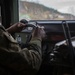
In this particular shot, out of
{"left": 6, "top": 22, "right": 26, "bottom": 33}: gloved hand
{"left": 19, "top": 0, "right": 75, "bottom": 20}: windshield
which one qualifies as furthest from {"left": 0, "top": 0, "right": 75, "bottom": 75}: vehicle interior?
{"left": 6, "top": 22, "right": 26, "bottom": 33}: gloved hand

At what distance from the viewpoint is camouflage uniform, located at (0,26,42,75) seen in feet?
4.91

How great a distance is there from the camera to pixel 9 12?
2.85m

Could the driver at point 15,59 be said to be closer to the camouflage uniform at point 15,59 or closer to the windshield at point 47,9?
the camouflage uniform at point 15,59

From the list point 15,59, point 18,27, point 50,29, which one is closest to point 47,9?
point 50,29

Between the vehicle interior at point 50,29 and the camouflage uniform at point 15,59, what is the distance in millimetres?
158

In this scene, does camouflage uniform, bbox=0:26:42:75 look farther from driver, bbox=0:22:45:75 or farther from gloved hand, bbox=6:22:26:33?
gloved hand, bbox=6:22:26:33

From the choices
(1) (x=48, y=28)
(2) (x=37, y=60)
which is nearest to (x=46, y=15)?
(1) (x=48, y=28)

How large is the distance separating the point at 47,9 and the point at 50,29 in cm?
43

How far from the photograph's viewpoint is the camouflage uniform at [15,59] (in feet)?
4.91

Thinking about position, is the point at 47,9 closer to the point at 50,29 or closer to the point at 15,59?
the point at 50,29

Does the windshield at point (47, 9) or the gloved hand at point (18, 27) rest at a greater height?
the windshield at point (47, 9)

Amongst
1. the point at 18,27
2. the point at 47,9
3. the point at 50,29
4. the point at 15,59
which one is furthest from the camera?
the point at 47,9

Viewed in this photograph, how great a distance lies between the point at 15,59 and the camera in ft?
4.93

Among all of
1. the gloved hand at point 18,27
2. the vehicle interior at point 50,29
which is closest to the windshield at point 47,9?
the vehicle interior at point 50,29
